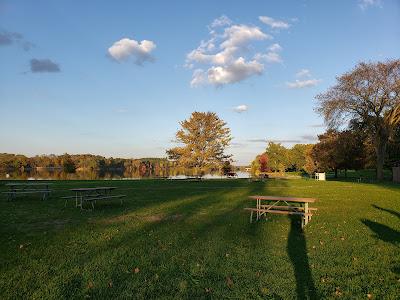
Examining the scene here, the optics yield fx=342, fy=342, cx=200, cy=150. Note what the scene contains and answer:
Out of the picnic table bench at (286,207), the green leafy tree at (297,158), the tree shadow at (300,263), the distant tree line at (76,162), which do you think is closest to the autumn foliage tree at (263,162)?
the green leafy tree at (297,158)

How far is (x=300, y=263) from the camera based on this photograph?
675 cm

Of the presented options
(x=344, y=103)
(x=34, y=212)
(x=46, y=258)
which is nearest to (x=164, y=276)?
(x=46, y=258)

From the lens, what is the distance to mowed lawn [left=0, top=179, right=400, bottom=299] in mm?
5414

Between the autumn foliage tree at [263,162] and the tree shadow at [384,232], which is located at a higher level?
the autumn foliage tree at [263,162]

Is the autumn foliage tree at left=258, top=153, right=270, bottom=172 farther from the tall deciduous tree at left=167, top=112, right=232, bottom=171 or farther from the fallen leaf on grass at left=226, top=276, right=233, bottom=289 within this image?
the fallen leaf on grass at left=226, top=276, right=233, bottom=289

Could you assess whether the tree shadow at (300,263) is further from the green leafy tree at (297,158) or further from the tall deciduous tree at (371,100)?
the green leafy tree at (297,158)

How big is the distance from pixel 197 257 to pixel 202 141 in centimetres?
4667

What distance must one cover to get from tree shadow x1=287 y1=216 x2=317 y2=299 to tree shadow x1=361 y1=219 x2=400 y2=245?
2.03 m

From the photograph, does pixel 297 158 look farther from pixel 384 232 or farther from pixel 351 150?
pixel 384 232

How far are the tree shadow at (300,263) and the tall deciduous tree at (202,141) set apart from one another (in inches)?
1685

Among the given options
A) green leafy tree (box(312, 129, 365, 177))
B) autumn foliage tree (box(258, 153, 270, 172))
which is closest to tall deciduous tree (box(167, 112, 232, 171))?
green leafy tree (box(312, 129, 365, 177))

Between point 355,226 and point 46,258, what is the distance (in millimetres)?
8640

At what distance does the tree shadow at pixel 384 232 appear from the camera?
28.4 feet

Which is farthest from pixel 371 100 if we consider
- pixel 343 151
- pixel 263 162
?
pixel 263 162
